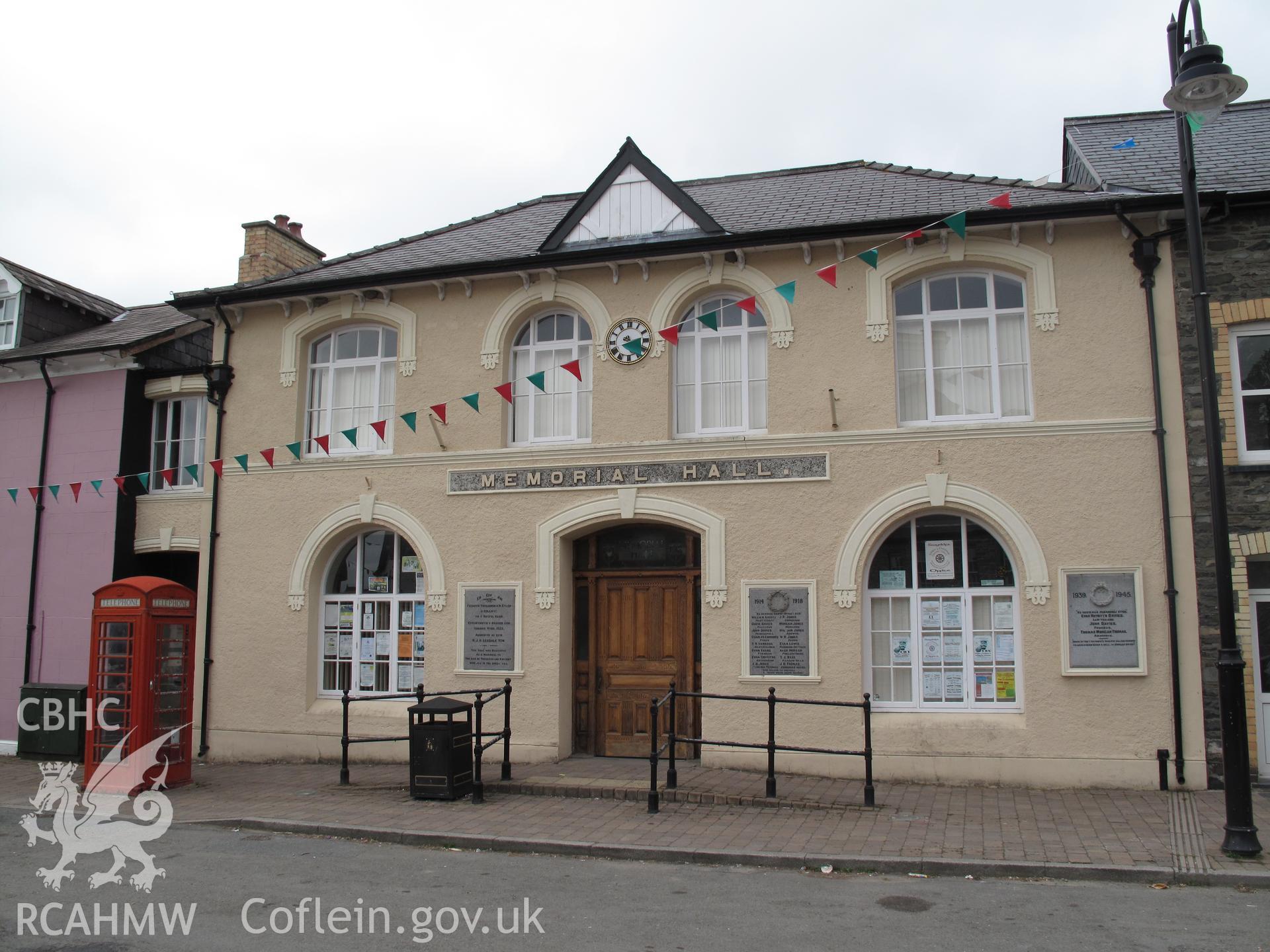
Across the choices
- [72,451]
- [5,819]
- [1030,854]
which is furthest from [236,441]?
[1030,854]

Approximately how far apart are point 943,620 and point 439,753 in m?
5.85

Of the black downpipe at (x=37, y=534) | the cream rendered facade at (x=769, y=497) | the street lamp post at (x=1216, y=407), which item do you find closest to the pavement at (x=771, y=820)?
the street lamp post at (x=1216, y=407)

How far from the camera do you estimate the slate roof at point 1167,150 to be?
1172 cm

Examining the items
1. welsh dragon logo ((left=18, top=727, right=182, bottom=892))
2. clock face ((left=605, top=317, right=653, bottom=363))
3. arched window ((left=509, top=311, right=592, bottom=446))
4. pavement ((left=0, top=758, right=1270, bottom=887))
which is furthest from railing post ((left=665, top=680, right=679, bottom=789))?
welsh dragon logo ((left=18, top=727, right=182, bottom=892))

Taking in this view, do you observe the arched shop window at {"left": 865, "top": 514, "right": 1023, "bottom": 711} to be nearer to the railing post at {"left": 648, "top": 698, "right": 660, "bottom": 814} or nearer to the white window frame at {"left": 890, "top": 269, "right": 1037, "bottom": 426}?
the white window frame at {"left": 890, "top": 269, "right": 1037, "bottom": 426}

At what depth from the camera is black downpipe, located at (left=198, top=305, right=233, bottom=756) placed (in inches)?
551

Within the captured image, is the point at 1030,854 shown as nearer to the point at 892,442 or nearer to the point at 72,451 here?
the point at 892,442

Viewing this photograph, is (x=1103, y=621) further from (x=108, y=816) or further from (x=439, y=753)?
(x=108, y=816)

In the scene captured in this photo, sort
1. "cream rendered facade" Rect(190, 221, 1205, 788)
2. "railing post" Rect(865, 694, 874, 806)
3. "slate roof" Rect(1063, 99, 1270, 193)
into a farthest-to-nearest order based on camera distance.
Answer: "slate roof" Rect(1063, 99, 1270, 193)
"cream rendered facade" Rect(190, 221, 1205, 788)
"railing post" Rect(865, 694, 874, 806)

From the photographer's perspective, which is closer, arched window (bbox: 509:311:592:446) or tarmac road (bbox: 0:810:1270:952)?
tarmac road (bbox: 0:810:1270:952)

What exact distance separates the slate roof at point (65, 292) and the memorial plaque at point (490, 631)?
9.91 meters

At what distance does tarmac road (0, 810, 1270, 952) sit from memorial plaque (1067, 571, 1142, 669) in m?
3.75

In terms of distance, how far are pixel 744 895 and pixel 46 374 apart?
13705 millimetres


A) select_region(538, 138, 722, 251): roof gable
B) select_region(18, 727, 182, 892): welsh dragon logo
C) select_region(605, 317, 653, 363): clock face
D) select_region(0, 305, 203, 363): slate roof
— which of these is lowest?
select_region(18, 727, 182, 892): welsh dragon logo
